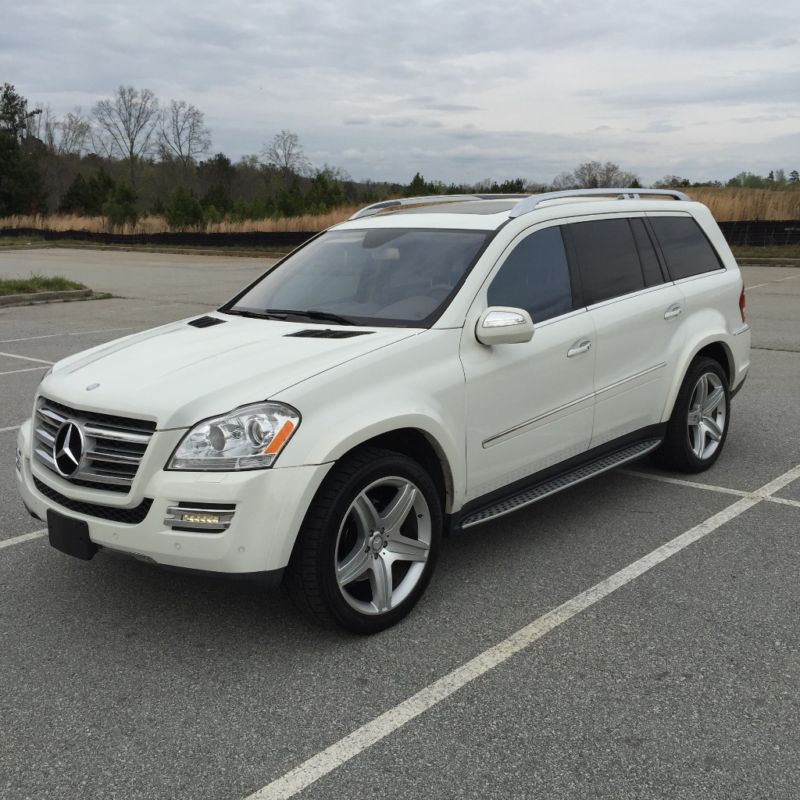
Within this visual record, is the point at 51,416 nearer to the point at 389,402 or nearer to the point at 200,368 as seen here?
the point at 200,368

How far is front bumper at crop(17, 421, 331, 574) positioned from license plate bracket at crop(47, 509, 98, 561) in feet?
0.50

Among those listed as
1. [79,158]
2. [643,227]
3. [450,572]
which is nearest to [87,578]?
[450,572]

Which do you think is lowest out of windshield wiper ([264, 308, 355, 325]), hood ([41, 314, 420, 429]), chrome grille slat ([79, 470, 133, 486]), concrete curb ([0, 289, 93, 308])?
concrete curb ([0, 289, 93, 308])

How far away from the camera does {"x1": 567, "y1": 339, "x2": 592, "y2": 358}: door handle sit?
4.60 m

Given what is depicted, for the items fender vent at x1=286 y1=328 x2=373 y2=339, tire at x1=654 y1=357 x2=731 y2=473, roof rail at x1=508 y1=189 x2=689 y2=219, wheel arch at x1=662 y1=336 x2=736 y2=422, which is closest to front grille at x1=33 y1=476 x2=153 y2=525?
fender vent at x1=286 y1=328 x2=373 y2=339

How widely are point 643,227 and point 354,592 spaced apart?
3022mm

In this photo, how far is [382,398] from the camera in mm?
3676

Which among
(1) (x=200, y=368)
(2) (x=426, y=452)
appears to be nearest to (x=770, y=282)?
(2) (x=426, y=452)

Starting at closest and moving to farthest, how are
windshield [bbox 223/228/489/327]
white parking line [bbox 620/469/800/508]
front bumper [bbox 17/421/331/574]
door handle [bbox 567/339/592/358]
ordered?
1. front bumper [bbox 17/421/331/574]
2. windshield [bbox 223/228/489/327]
3. door handle [bbox 567/339/592/358]
4. white parking line [bbox 620/469/800/508]

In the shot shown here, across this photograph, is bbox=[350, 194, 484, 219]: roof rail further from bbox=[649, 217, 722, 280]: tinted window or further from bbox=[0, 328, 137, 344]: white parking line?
bbox=[0, 328, 137, 344]: white parking line

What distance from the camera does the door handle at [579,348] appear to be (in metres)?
4.60

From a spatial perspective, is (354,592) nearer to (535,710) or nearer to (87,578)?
(535,710)

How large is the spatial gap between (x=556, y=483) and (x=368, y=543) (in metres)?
1.32

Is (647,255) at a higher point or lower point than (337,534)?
higher
